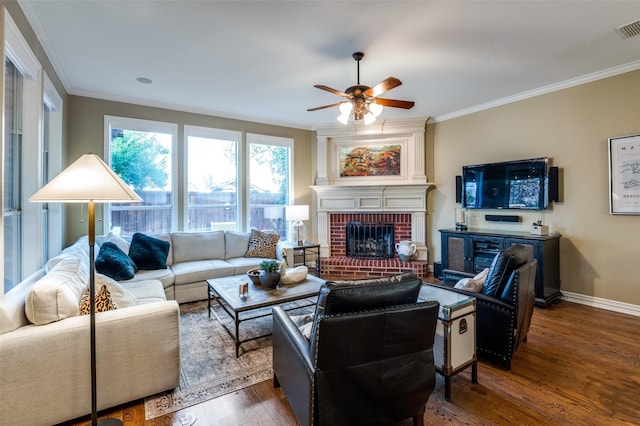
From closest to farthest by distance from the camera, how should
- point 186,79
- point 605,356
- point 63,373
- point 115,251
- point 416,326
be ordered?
1. point 416,326
2. point 63,373
3. point 605,356
4. point 115,251
5. point 186,79

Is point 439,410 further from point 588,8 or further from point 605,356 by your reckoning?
point 588,8

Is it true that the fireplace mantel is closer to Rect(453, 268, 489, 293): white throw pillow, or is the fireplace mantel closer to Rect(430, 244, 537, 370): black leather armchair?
Rect(453, 268, 489, 293): white throw pillow

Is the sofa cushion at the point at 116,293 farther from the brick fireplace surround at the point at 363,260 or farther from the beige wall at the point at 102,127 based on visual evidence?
the brick fireplace surround at the point at 363,260

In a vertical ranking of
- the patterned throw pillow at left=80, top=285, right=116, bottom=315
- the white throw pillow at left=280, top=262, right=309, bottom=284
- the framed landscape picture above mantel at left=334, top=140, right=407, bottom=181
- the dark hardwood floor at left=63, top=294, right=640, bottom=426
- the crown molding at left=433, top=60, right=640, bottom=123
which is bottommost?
the dark hardwood floor at left=63, top=294, right=640, bottom=426

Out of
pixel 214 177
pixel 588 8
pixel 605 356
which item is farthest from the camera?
pixel 214 177

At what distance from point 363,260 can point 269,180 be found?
90.3 inches

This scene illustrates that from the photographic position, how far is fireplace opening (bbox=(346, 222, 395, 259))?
559 centimetres

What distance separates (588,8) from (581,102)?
1810 millimetres

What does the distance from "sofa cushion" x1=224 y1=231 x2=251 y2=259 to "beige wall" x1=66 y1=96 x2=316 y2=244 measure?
817 millimetres

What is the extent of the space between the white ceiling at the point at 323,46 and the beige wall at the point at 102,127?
0.16m

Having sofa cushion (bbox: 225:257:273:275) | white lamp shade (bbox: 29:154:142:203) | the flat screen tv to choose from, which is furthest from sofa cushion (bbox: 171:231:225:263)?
the flat screen tv

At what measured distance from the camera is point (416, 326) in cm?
153

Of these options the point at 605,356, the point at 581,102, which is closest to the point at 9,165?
the point at 605,356

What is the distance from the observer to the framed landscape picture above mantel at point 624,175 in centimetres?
330
